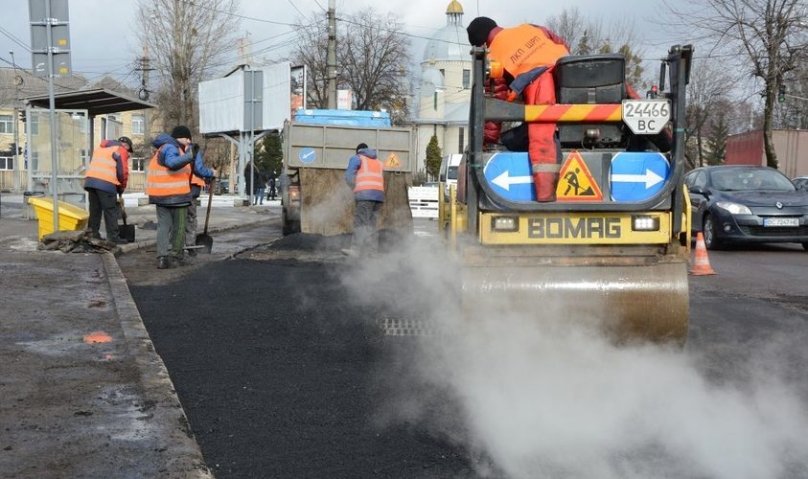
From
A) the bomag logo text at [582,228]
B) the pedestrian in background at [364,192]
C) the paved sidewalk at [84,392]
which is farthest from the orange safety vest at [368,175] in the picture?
the bomag logo text at [582,228]

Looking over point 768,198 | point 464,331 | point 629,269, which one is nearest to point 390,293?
point 464,331

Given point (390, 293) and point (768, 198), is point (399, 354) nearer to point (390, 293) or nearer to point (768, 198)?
point (390, 293)

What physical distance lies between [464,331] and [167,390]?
1821mm

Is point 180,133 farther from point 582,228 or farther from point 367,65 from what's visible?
point 367,65

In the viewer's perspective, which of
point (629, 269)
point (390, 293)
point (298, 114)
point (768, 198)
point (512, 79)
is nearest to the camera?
point (629, 269)

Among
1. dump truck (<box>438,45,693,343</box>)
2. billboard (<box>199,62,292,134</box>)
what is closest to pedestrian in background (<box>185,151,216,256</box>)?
dump truck (<box>438,45,693,343</box>)

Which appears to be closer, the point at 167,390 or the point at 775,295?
the point at 167,390

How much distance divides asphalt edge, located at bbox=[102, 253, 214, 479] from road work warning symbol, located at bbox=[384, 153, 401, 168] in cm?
776

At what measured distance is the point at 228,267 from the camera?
32.4 ft

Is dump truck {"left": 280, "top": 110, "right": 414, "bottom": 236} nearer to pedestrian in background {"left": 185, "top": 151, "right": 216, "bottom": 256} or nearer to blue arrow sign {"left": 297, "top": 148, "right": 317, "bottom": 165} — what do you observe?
blue arrow sign {"left": 297, "top": 148, "right": 317, "bottom": 165}

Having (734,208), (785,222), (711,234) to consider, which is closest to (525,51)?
(734,208)

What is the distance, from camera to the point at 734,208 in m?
13.2

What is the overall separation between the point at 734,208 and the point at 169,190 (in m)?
8.68

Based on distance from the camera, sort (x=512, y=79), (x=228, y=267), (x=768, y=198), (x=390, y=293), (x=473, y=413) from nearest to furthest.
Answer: (x=473, y=413) → (x=512, y=79) → (x=390, y=293) → (x=228, y=267) → (x=768, y=198)
